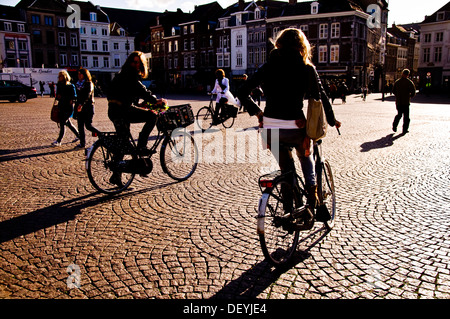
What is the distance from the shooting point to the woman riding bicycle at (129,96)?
5.76m

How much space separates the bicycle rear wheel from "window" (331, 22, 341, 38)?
5143cm

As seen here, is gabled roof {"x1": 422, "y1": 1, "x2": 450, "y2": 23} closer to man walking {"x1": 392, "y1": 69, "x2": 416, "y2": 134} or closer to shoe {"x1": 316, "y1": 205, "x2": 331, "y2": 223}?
man walking {"x1": 392, "y1": 69, "x2": 416, "y2": 134}

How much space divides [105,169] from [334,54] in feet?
168

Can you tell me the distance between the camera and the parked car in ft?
97.1

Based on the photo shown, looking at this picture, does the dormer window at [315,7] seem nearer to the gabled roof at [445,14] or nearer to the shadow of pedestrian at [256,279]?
the gabled roof at [445,14]

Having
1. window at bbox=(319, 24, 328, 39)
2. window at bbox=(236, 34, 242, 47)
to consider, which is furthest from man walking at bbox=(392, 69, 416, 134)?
window at bbox=(236, 34, 242, 47)

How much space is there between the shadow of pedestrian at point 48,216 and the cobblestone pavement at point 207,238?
2cm

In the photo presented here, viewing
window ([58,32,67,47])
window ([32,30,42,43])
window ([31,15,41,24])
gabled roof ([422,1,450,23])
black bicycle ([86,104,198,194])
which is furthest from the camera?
window ([58,32,67,47])

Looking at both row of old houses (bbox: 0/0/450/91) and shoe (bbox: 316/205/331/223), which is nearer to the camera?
shoe (bbox: 316/205/331/223)

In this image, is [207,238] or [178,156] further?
[178,156]

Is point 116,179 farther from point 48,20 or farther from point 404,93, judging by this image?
point 48,20

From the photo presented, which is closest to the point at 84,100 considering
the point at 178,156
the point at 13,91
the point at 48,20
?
the point at 178,156

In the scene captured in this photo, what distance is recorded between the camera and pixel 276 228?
12.3ft
